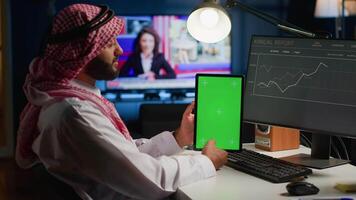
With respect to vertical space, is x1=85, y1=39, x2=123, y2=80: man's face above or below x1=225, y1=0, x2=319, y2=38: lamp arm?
below

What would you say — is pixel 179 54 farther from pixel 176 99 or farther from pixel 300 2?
pixel 300 2

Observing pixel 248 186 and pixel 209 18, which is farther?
pixel 209 18

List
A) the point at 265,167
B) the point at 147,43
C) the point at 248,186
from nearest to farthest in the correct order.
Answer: the point at 248,186
the point at 265,167
the point at 147,43

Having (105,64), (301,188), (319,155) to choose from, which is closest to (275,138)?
(319,155)

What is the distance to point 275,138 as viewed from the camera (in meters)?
2.36

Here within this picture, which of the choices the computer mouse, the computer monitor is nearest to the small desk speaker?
the computer monitor

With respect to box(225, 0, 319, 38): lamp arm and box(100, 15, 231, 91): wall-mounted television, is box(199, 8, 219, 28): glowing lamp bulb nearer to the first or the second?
box(225, 0, 319, 38): lamp arm

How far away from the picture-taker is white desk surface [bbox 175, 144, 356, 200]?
5.74ft

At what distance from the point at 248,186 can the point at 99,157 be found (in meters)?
0.49

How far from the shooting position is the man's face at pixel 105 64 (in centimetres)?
200

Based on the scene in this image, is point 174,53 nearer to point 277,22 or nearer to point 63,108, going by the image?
point 277,22

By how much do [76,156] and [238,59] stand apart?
4.57 m

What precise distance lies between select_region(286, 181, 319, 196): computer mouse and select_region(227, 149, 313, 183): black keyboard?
12 centimetres

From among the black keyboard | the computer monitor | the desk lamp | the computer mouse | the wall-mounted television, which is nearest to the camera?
the computer mouse
